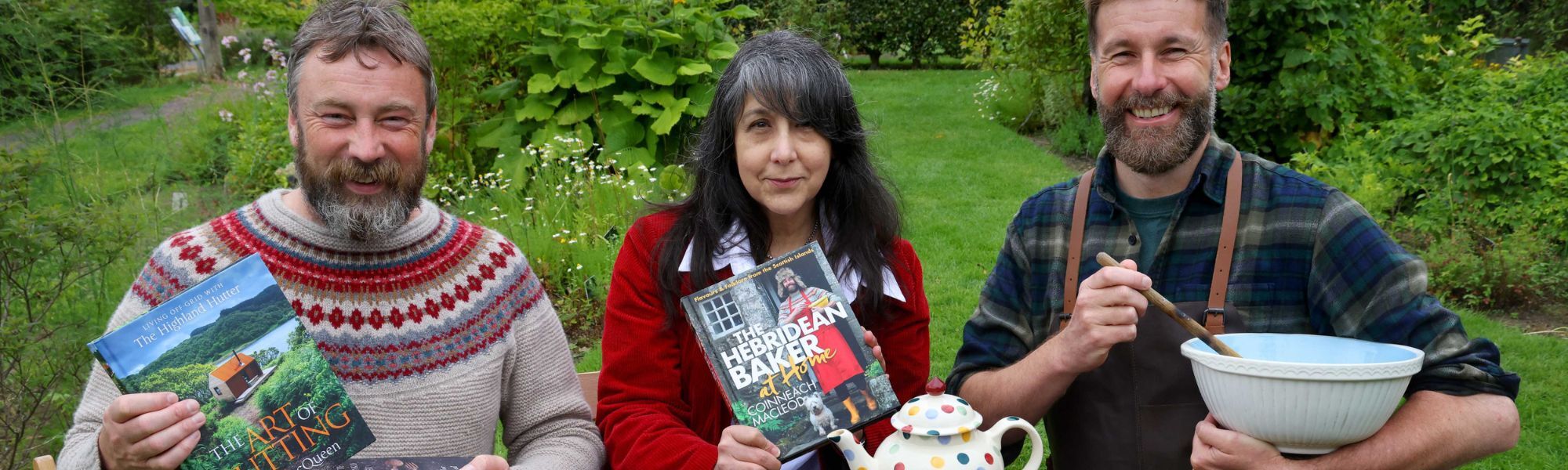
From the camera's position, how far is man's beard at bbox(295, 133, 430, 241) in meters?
2.29

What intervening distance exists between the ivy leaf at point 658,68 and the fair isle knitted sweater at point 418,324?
12.7 ft

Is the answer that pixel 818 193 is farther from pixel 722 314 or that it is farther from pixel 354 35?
pixel 354 35

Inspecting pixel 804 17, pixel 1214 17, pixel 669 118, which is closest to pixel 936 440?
pixel 1214 17

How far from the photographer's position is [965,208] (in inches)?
306

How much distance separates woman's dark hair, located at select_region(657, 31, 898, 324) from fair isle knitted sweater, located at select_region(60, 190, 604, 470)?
0.41 m

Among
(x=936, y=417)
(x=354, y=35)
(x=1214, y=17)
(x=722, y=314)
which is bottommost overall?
(x=936, y=417)

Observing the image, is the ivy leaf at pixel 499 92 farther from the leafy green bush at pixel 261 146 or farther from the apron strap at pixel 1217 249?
the apron strap at pixel 1217 249

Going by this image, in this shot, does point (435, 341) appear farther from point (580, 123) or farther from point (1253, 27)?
point (1253, 27)

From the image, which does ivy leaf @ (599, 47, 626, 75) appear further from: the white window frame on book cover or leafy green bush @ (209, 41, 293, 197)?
the white window frame on book cover

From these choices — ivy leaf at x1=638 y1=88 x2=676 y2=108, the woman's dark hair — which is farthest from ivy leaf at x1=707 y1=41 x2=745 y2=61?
the woman's dark hair

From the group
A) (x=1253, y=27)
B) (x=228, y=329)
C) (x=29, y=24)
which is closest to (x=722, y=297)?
(x=228, y=329)

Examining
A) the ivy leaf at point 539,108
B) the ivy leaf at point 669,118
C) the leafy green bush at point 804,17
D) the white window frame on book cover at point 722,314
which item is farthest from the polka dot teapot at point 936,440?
the leafy green bush at point 804,17

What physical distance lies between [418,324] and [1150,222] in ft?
5.75

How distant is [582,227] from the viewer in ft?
18.4
